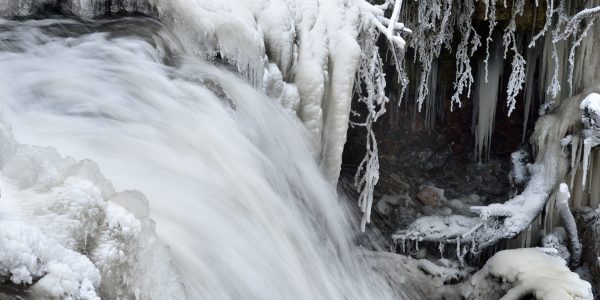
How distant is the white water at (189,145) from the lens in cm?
203

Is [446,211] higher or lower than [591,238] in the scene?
lower

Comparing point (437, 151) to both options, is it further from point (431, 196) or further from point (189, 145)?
point (189, 145)

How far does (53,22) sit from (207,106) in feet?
2.72

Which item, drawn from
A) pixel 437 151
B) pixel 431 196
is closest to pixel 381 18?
pixel 431 196

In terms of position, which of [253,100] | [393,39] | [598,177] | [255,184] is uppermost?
[393,39]

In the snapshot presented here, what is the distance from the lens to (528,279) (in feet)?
12.0

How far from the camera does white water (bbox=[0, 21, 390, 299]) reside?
2.03 m

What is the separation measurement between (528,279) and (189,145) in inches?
92.1

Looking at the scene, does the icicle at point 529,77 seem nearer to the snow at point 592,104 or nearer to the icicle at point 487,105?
the icicle at point 487,105

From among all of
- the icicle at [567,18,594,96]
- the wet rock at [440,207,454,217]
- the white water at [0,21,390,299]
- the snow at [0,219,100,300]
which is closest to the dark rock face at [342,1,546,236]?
the wet rock at [440,207,454,217]

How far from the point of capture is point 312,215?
3.04 metres

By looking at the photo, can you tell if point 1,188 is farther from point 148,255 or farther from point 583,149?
point 583,149

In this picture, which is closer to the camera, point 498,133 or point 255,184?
point 255,184

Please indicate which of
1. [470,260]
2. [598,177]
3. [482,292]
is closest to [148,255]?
[482,292]
